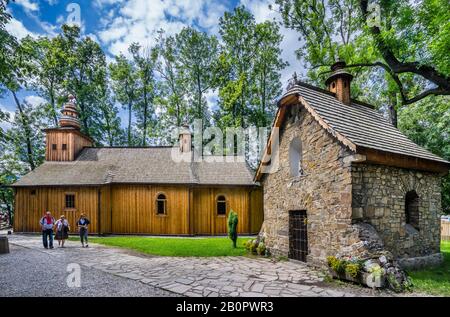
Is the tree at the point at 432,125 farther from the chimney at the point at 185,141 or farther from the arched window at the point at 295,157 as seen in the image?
the chimney at the point at 185,141

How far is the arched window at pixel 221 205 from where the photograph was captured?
17828 mm

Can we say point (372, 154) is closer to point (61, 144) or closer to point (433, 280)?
point (433, 280)

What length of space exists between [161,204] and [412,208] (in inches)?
558

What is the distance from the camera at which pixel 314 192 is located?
8086mm

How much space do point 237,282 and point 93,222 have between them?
13872mm

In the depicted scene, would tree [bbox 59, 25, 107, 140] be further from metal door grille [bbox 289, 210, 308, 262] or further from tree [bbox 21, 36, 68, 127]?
metal door grille [bbox 289, 210, 308, 262]

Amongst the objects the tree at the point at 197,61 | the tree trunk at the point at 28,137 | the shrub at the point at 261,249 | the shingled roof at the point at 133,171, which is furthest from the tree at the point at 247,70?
the tree trunk at the point at 28,137

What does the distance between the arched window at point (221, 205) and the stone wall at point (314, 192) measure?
23.9 ft

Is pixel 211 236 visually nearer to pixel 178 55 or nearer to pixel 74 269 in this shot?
pixel 74 269

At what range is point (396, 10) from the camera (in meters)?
10.1

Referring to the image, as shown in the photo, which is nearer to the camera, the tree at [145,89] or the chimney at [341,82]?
the chimney at [341,82]

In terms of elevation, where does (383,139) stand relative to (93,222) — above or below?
above

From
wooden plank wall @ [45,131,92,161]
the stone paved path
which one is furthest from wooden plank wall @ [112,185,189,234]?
the stone paved path

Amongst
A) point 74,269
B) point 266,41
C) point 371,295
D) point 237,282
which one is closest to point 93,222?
point 74,269
